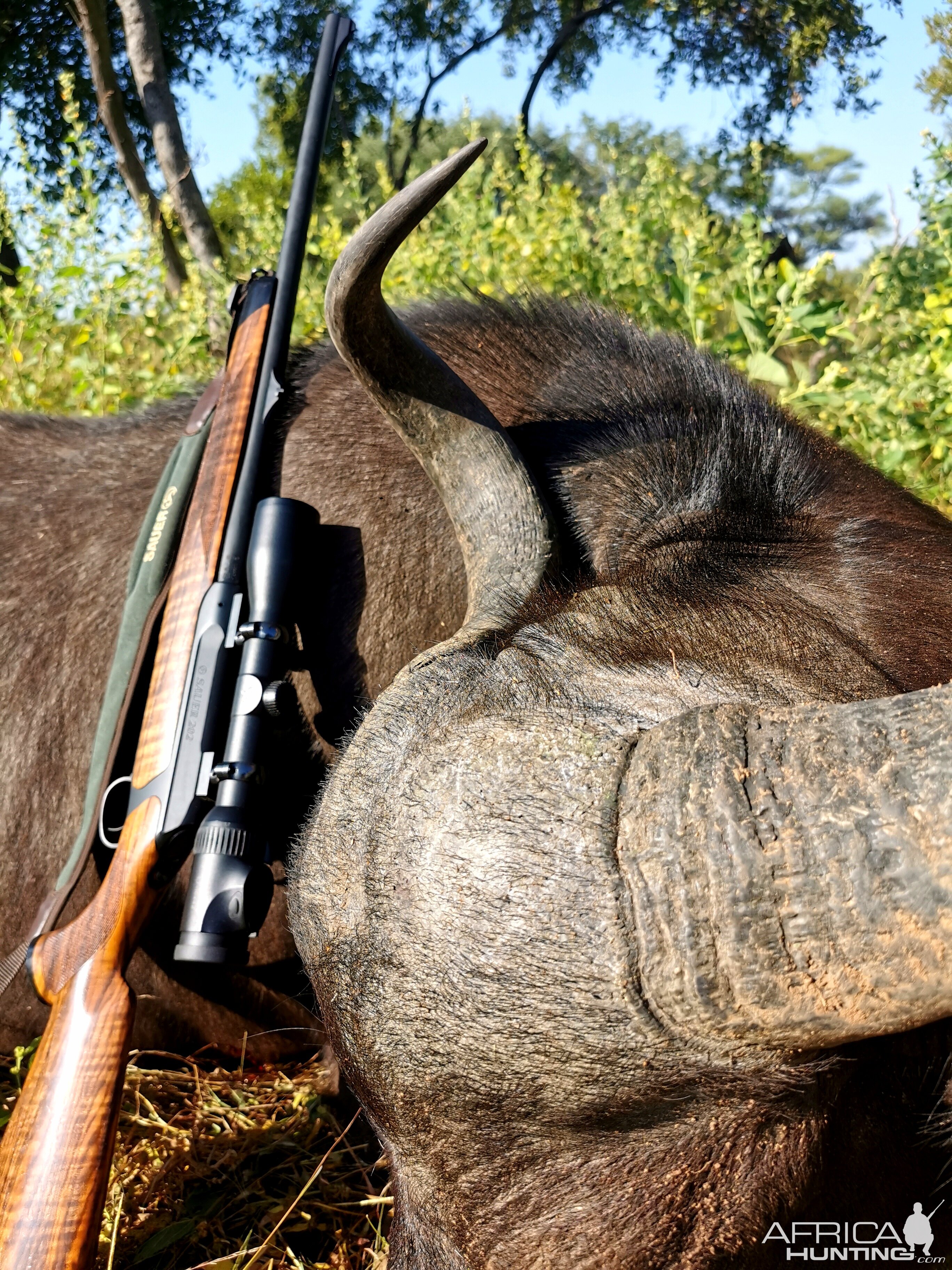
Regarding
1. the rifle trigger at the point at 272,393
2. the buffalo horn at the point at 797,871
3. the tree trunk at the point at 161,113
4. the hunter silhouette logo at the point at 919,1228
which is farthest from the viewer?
the tree trunk at the point at 161,113

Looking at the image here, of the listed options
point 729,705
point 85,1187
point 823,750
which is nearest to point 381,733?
point 729,705

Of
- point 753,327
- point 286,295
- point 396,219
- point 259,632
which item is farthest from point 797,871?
point 753,327

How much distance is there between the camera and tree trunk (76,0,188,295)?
9430 mm

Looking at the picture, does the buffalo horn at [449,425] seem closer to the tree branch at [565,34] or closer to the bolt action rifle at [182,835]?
the bolt action rifle at [182,835]

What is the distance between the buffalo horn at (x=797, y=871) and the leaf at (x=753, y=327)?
12.2ft

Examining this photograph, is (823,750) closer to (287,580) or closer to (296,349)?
(287,580)

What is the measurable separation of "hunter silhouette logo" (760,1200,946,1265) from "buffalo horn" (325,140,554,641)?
0.93m

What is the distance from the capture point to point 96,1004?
2000mm

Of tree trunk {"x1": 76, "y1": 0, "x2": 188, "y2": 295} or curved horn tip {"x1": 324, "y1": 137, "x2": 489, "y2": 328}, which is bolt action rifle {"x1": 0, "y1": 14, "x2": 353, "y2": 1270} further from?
tree trunk {"x1": 76, "y1": 0, "x2": 188, "y2": 295}

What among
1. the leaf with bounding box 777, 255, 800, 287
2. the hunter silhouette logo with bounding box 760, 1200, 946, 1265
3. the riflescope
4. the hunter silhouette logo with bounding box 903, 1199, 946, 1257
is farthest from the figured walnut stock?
the leaf with bounding box 777, 255, 800, 287

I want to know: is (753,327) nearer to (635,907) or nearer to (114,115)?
(635,907)

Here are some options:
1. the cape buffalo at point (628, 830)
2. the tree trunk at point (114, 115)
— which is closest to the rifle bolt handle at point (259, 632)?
the cape buffalo at point (628, 830)

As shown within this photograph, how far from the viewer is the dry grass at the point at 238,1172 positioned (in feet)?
8.05

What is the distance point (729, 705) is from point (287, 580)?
118cm
